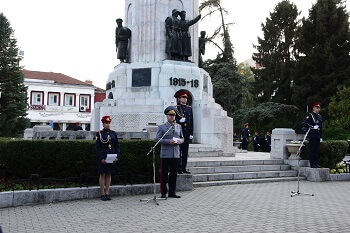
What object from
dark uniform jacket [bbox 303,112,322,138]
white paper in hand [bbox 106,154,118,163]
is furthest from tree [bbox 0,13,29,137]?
dark uniform jacket [bbox 303,112,322,138]

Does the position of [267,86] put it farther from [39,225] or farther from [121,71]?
[39,225]

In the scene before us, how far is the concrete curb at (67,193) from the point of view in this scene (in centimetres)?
816

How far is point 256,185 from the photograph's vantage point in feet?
37.9

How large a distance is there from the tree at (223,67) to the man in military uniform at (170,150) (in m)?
25.5

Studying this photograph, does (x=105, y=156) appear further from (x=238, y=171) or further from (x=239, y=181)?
(x=238, y=171)

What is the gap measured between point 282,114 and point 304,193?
92.4 feet

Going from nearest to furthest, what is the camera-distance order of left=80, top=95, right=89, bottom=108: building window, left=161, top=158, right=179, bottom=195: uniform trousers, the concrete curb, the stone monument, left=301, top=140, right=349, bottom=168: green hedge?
the concrete curb, left=161, top=158, right=179, bottom=195: uniform trousers, left=301, top=140, right=349, bottom=168: green hedge, the stone monument, left=80, top=95, right=89, bottom=108: building window

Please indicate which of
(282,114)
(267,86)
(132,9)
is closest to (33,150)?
(132,9)

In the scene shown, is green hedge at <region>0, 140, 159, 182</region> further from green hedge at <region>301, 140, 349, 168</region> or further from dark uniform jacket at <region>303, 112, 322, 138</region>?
green hedge at <region>301, 140, 349, 168</region>

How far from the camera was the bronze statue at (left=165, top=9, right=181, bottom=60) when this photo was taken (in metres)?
16.7

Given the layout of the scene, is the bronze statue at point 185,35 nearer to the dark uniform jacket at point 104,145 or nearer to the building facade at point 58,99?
the dark uniform jacket at point 104,145

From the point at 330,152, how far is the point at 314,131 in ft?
4.80

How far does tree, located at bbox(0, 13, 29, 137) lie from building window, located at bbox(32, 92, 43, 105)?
95.1ft

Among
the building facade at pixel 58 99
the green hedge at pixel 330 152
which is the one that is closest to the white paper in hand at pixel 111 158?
the green hedge at pixel 330 152
